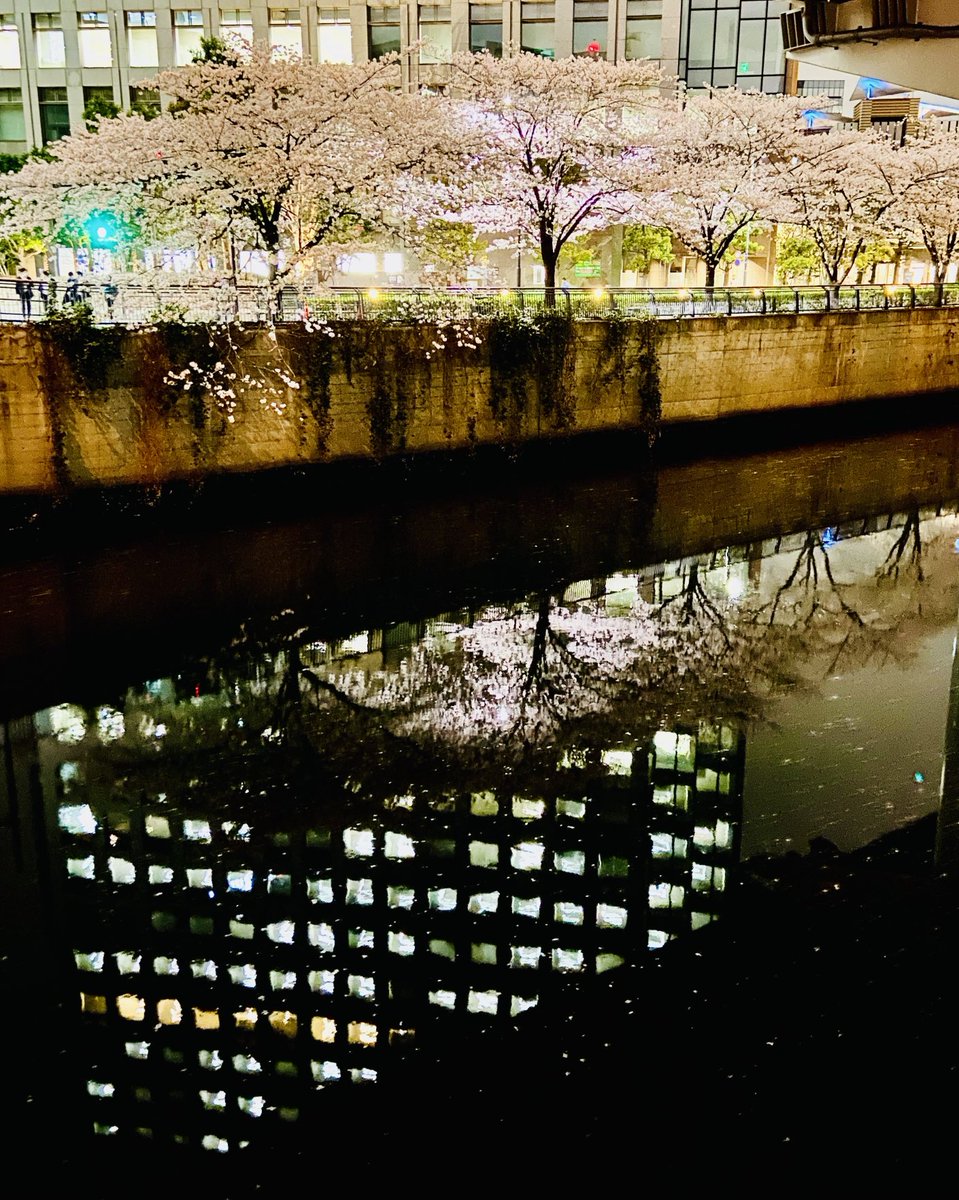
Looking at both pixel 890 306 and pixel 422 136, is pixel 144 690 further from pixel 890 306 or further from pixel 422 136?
pixel 890 306

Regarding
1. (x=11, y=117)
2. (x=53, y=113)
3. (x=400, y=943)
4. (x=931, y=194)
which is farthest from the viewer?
(x=11, y=117)

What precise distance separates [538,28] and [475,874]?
44406mm

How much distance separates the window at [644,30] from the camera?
147 feet

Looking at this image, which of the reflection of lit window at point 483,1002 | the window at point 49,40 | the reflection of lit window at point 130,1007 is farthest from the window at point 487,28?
the reflection of lit window at point 130,1007

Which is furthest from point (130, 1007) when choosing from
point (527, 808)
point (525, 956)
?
point (527, 808)

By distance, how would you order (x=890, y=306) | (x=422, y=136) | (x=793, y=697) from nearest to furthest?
1. (x=793, y=697)
2. (x=422, y=136)
3. (x=890, y=306)

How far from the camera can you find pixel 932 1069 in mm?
6969

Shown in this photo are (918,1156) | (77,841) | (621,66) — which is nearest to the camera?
(918,1156)

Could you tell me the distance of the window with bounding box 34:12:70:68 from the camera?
45.6 m

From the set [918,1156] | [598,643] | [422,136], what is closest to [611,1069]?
[918,1156]

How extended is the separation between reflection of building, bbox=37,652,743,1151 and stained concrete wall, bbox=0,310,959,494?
403 inches

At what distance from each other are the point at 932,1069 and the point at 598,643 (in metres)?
8.81

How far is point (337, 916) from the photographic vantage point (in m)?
8.79

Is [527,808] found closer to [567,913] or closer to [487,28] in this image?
[567,913]
